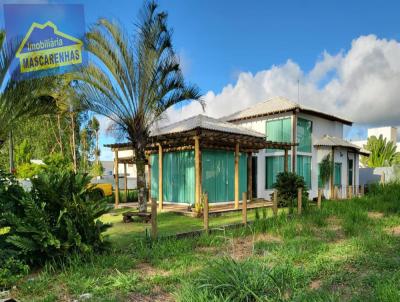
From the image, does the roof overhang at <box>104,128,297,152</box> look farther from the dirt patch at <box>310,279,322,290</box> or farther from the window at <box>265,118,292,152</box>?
the dirt patch at <box>310,279,322,290</box>

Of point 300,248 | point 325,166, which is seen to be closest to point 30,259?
point 300,248

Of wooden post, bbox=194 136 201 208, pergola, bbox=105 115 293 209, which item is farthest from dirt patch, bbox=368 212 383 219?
wooden post, bbox=194 136 201 208

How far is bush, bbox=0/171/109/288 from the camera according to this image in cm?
541

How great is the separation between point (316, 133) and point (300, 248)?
1469 centimetres

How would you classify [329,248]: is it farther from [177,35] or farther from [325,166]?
[325,166]

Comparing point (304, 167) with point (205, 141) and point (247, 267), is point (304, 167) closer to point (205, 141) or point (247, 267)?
point (205, 141)

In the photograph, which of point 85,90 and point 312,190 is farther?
point 312,190

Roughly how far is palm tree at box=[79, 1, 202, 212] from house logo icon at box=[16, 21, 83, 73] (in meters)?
0.97

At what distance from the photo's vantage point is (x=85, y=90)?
9883 mm

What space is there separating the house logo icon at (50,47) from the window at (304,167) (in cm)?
1335

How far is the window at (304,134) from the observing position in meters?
18.3

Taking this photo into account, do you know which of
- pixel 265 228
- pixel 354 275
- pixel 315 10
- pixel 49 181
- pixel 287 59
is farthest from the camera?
pixel 287 59

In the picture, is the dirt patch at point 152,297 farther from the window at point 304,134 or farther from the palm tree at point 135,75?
the window at point 304,134

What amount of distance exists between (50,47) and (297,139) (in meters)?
13.4
